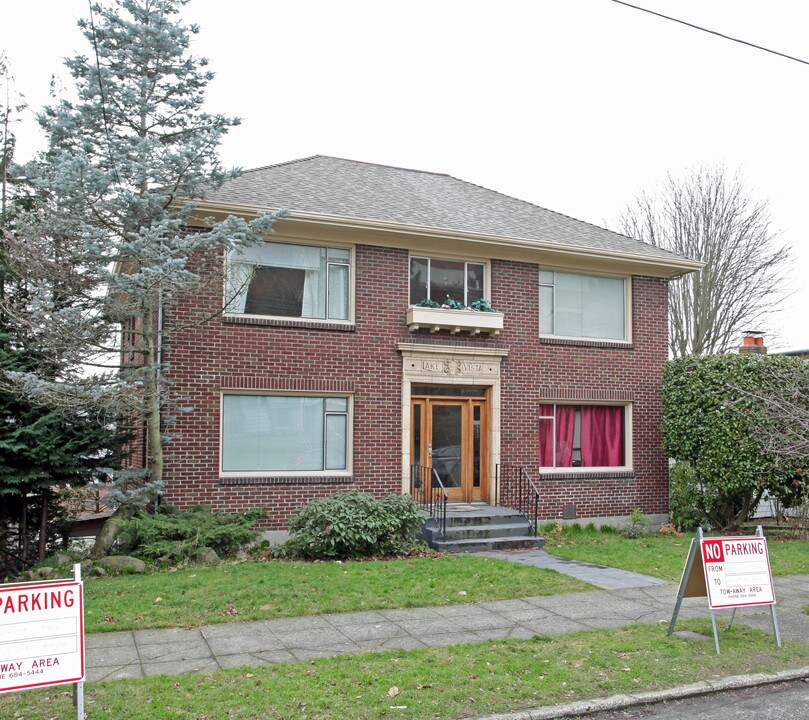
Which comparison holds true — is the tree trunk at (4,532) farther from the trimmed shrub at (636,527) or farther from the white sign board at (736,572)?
the trimmed shrub at (636,527)

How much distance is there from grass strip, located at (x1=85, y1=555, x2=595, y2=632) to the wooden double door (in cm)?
344

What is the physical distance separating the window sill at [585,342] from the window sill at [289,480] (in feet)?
16.3

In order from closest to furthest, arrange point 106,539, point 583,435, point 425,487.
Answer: point 106,539 < point 425,487 < point 583,435

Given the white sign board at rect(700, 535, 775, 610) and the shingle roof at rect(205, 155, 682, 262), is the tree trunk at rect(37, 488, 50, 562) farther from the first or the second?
the white sign board at rect(700, 535, 775, 610)

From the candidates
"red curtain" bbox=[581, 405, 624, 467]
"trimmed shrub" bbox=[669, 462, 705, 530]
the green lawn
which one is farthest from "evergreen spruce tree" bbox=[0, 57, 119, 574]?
"trimmed shrub" bbox=[669, 462, 705, 530]

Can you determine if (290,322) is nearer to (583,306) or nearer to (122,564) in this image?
(122,564)

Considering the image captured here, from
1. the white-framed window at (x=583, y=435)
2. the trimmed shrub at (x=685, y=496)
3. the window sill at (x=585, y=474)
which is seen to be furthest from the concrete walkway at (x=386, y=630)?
the white-framed window at (x=583, y=435)

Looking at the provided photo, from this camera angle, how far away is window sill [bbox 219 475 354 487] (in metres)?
13.0

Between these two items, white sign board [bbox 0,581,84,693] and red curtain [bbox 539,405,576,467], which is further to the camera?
red curtain [bbox 539,405,576,467]

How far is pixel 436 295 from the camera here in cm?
1489

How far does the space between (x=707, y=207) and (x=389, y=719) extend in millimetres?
28176

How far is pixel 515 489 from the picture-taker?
49.2 ft

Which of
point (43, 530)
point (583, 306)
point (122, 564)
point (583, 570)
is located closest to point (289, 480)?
point (122, 564)

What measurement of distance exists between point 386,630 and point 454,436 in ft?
24.6
